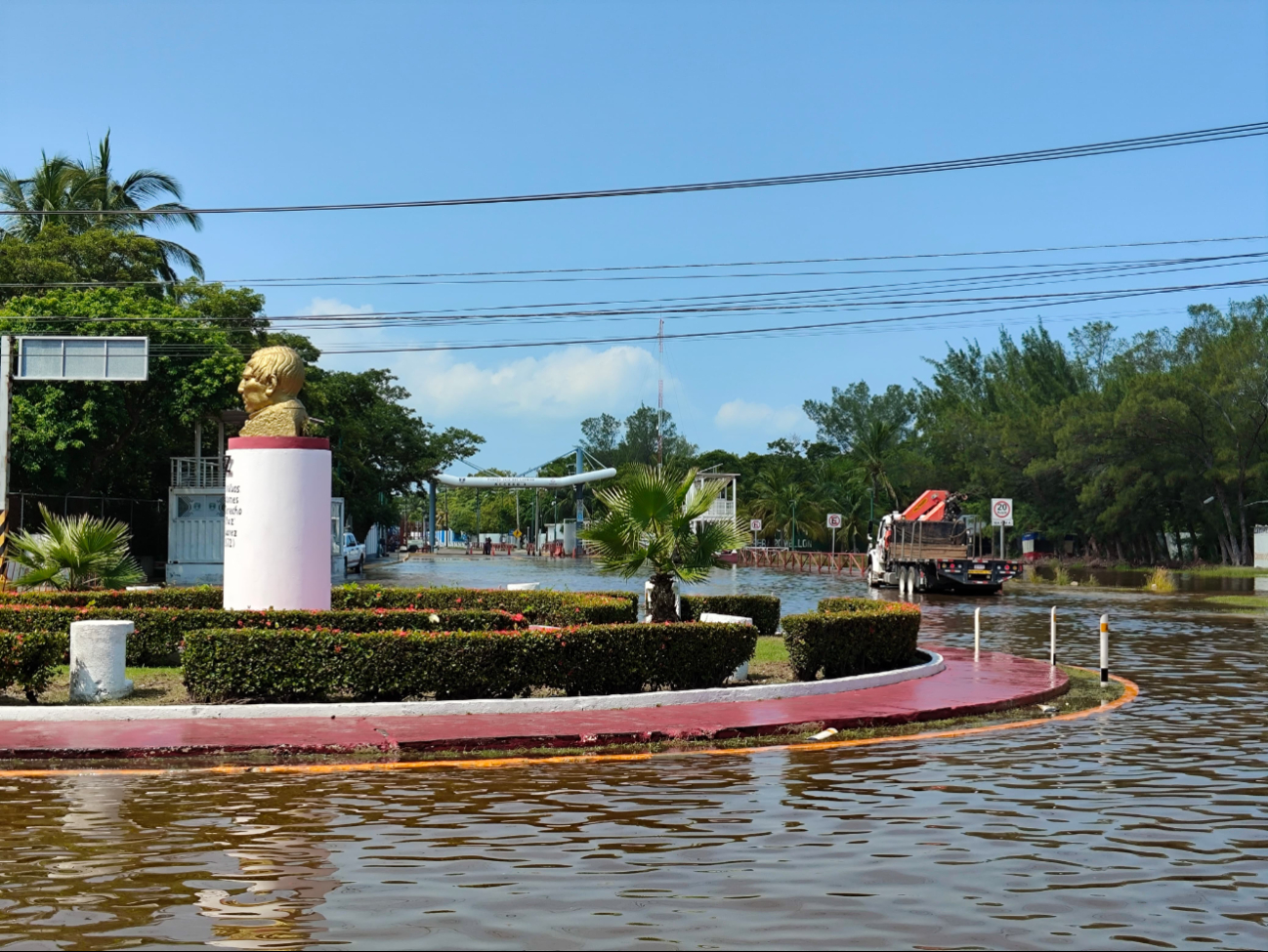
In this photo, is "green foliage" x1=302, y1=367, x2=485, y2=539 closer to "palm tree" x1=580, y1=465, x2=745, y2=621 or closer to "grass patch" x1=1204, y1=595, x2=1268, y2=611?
"grass patch" x1=1204, y1=595, x2=1268, y2=611

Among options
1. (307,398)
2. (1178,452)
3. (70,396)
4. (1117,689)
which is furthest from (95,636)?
(1178,452)

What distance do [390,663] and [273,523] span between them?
4047mm

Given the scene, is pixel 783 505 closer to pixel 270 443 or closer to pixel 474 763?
pixel 270 443

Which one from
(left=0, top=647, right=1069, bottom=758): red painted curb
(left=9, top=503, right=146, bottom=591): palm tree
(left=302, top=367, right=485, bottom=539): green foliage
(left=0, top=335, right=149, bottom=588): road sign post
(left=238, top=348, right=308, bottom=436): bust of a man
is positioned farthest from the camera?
(left=302, top=367, right=485, bottom=539): green foliage

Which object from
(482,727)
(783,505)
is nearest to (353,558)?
(482,727)

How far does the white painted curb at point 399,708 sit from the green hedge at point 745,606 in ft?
21.0

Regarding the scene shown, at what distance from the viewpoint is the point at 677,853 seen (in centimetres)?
A: 779

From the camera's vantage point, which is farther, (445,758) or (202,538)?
(202,538)

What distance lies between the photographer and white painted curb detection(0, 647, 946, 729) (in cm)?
1297

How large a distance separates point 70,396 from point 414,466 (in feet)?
143

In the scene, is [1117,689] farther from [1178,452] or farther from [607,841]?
[1178,452]

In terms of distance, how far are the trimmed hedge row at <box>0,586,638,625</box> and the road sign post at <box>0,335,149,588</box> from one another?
8.62 metres

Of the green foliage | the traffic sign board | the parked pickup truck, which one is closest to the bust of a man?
the traffic sign board

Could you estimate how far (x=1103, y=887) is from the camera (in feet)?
23.2
